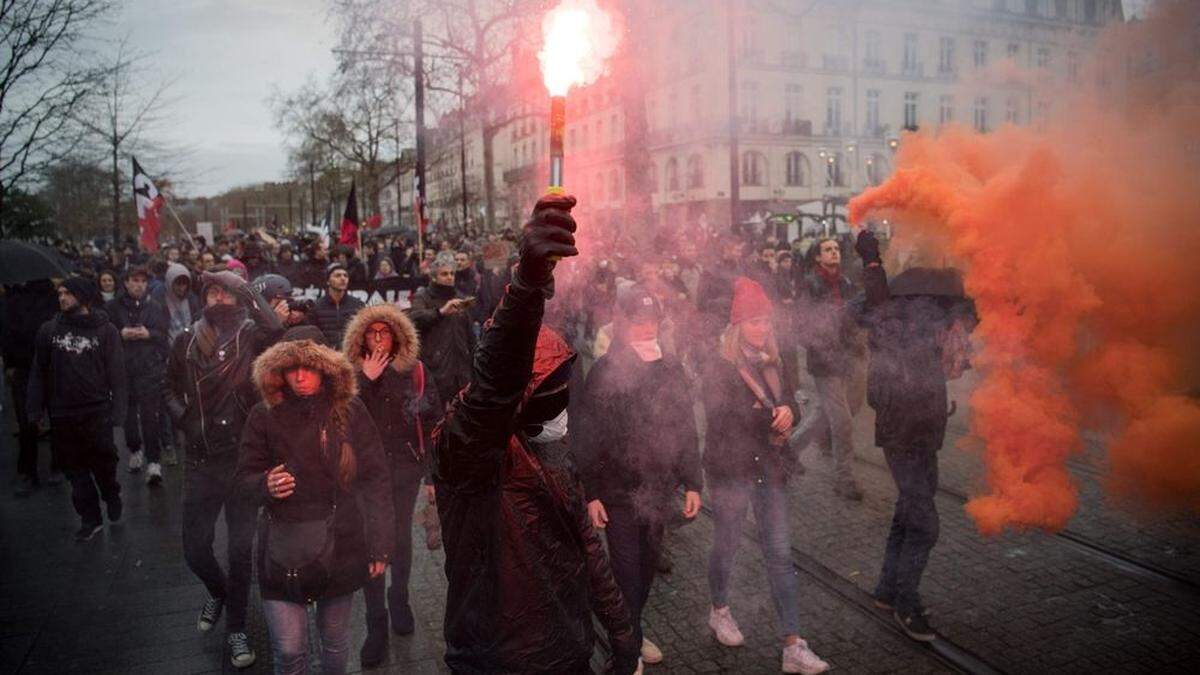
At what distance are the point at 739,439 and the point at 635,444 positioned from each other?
0.64 m

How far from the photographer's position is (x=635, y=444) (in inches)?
155

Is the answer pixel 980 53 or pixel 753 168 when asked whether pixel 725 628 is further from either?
pixel 753 168

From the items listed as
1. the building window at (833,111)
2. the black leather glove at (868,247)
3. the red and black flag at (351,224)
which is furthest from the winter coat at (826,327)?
the red and black flag at (351,224)

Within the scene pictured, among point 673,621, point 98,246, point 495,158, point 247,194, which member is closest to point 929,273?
point 673,621

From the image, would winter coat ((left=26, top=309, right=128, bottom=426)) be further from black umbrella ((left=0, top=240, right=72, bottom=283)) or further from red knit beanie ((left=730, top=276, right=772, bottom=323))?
red knit beanie ((left=730, top=276, right=772, bottom=323))

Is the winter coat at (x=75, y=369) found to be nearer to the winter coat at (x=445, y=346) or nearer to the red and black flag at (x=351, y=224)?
the winter coat at (x=445, y=346)

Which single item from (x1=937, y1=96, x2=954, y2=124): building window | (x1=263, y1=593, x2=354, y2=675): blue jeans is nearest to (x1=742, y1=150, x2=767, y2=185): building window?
(x1=937, y1=96, x2=954, y2=124): building window

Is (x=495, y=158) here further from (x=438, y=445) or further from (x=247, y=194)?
(x=247, y=194)

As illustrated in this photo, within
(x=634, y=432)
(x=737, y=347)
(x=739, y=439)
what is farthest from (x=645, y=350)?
(x=739, y=439)

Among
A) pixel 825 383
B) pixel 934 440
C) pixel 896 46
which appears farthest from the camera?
pixel 825 383

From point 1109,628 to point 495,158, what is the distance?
3587 cm

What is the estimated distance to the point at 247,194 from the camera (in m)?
99.2

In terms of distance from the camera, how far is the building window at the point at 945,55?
16.8 ft

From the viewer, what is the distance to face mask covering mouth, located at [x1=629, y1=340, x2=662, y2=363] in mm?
3988
